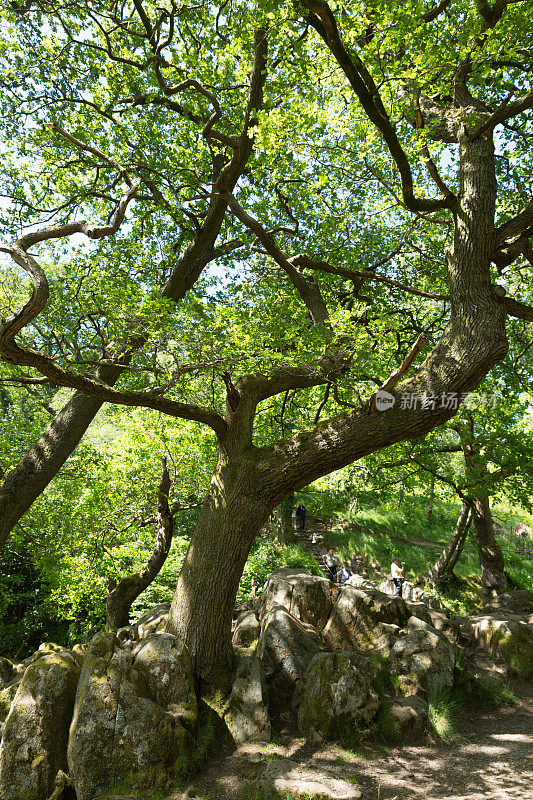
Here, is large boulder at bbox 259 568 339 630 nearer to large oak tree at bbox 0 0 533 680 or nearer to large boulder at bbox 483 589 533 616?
large oak tree at bbox 0 0 533 680

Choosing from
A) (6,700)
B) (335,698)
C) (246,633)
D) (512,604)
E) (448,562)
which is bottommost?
(6,700)

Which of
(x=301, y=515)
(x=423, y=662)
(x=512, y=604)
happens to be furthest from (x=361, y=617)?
(x=301, y=515)

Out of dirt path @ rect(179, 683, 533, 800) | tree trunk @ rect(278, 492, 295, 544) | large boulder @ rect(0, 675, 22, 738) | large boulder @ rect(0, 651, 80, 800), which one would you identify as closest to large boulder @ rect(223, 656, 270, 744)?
dirt path @ rect(179, 683, 533, 800)

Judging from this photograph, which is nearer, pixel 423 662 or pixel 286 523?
pixel 423 662

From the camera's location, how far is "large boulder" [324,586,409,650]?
323 inches

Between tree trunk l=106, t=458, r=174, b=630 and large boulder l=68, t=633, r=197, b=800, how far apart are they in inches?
147

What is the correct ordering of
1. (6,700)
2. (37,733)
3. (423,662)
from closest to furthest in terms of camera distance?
(37,733) → (6,700) → (423,662)

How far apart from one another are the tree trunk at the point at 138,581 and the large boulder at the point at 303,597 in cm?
235

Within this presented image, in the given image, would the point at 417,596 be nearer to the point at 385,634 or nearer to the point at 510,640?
the point at 510,640

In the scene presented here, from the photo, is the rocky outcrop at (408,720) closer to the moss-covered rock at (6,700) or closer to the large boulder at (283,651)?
the large boulder at (283,651)

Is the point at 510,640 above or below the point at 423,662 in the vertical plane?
above

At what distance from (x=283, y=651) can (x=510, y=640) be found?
4238 mm

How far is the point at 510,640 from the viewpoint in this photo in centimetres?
771

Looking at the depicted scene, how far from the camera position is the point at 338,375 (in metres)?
6.79
